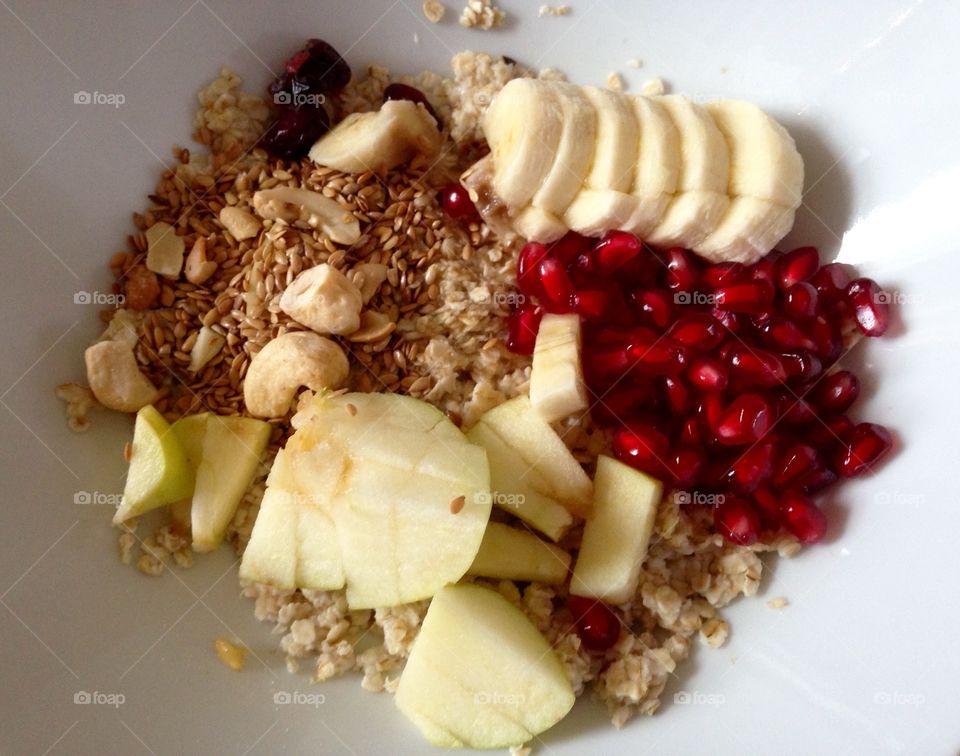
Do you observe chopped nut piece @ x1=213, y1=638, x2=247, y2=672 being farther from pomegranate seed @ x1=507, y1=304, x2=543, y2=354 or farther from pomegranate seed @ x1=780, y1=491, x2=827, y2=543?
pomegranate seed @ x1=780, y1=491, x2=827, y2=543

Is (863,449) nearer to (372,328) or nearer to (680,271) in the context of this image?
(680,271)

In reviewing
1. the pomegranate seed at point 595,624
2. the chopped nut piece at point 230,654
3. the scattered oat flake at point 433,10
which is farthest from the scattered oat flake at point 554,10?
the chopped nut piece at point 230,654

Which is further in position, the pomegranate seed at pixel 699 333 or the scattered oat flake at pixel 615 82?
the scattered oat flake at pixel 615 82

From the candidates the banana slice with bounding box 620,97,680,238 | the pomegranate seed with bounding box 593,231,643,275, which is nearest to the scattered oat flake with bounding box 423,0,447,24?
the banana slice with bounding box 620,97,680,238

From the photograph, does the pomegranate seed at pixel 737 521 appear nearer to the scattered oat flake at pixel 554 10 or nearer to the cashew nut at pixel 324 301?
the cashew nut at pixel 324 301

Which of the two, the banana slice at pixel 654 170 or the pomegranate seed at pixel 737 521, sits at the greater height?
the banana slice at pixel 654 170
